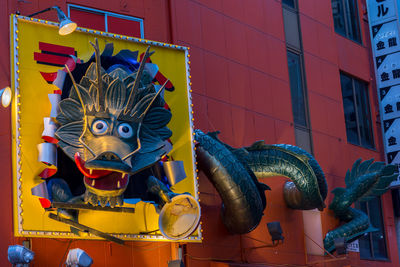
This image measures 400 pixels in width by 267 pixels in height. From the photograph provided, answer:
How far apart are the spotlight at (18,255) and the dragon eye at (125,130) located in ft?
8.96

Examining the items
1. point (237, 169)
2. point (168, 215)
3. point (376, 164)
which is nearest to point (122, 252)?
point (168, 215)

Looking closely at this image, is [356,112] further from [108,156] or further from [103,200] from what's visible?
[108,156]

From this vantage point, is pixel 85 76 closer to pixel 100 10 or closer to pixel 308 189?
pixel 100 10

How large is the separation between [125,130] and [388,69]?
12.9m

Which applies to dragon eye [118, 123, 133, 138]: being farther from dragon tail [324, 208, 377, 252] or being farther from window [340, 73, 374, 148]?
window [340, 73, 374, 148]

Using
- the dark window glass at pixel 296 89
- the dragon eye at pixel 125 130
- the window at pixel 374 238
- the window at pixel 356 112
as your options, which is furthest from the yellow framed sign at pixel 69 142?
the window at pixel 356 112

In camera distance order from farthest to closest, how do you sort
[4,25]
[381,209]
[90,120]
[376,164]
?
[381,209] → [376,164] → [4,25] → [90,120]

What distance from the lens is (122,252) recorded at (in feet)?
54.4

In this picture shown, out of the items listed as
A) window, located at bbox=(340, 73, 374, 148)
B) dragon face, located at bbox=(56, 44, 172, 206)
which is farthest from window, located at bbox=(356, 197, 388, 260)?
dragon face, located at bbox=(56, 44, 172, 206)

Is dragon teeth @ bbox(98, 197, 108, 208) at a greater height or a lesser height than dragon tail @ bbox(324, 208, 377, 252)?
greater

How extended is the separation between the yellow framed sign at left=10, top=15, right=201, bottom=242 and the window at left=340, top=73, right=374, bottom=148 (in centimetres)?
988

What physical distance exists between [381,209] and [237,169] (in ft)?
31.5

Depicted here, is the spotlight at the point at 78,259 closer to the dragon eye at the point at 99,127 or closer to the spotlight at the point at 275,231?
the dragon eye at the point at 99,127

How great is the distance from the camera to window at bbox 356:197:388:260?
79.8ft
